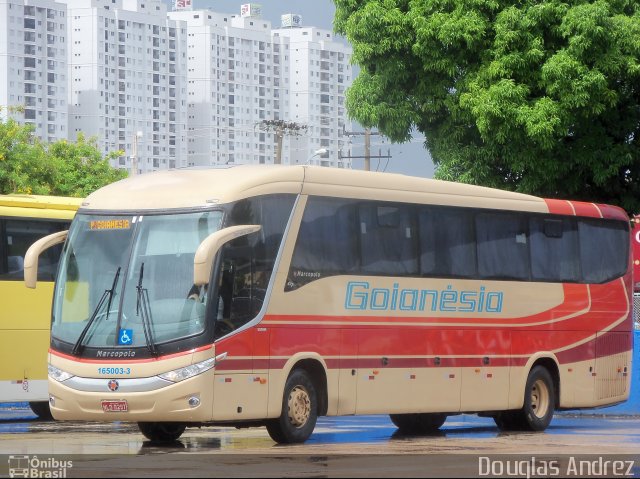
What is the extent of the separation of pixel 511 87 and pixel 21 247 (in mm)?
9563

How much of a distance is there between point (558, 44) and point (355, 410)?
36.8 feet

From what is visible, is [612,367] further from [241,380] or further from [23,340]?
[23,340]

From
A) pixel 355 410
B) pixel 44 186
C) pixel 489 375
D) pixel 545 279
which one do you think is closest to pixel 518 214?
pixel 545 279

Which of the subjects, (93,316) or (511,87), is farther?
(511,87)

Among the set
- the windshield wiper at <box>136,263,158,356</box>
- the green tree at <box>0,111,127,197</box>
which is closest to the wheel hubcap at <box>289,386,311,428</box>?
the windshield wiper at <box>136,263,158,356</box>

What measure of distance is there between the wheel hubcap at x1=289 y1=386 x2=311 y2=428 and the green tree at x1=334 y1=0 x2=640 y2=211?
33.5 feet

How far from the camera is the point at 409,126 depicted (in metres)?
29.4

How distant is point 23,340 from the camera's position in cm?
2308

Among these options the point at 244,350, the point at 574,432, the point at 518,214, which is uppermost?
the point at 518,214

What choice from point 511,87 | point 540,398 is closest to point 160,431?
point 540,398

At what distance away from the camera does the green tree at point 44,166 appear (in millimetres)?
55344

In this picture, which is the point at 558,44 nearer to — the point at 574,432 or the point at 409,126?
the point at 409,126

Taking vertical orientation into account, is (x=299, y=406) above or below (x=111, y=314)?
below

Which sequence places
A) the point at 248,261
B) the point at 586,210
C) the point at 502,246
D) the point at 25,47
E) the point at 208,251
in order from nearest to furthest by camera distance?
the point at 208,251
the point at 248,261
the point at 502,246
the point at 586,210
the point at 25,47
